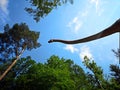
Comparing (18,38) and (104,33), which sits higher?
(18,38)

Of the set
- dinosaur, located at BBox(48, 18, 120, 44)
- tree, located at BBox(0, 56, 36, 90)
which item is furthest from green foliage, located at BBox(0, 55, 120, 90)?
dinosaur, located at BBox(48, 18, 120, 44)

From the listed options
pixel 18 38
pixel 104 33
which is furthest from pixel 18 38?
pixel 104 33

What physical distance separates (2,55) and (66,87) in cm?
1672

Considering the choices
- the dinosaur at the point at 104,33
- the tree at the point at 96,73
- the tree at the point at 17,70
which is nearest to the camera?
the dinosaur at the point at 104,33

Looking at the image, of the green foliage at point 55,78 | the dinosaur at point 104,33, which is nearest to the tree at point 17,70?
the green foliage at point 55,78

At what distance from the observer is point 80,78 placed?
145 feet

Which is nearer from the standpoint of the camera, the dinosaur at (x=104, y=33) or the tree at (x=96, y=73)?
the dinosaur at (x=104, y=33)

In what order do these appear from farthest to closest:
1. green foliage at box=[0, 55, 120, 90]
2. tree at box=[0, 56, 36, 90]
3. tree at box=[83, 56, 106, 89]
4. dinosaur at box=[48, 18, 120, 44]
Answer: tree at box=[0, 56, 36, 90] → tree at box=[83, 56, 106, 89] → green foliage at box=[0, 55, 120, 90] → dinosaur at box=[48, 18, 120, 44]

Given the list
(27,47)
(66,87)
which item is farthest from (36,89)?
(27,47)

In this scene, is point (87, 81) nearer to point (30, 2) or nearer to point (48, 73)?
point (48, 73)

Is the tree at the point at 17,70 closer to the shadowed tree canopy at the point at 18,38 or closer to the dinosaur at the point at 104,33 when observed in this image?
the shadowed tree canopy at the point at 18,38

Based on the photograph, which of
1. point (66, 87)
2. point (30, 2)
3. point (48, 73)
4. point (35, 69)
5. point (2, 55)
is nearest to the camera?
point (30, 2)

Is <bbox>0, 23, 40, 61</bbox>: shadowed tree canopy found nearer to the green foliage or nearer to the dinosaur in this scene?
the green foliage

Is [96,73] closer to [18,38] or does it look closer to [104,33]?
[18,38]
